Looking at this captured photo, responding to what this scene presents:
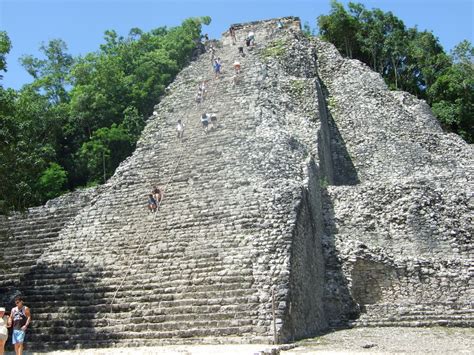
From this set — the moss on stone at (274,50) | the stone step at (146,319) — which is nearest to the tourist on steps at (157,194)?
the stone step at (146,319)

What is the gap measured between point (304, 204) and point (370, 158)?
24.4 feet

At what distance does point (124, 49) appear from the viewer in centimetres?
2681

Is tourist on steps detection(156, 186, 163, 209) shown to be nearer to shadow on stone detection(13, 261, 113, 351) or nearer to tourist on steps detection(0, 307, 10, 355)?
shadow on stone detection(13, 261, 113, 351)

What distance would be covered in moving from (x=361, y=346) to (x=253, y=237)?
3626mm

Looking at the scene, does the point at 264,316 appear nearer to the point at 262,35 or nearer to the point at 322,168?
the point at 322,168

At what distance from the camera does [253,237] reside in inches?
488

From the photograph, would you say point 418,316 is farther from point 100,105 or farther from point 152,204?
point 100,105

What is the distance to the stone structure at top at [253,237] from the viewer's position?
36.8 feet

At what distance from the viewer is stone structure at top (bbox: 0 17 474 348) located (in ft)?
36.8

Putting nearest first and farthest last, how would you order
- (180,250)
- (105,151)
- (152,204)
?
1. (180,250)
2. (152,204)
3. (105,151)

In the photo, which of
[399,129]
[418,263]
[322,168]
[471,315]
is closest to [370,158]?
[399,129]

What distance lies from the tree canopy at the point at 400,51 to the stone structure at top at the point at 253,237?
8672 mm

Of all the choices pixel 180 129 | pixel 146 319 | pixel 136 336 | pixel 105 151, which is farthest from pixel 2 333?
pixel 105 151

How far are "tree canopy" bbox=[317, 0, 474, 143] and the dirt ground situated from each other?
18.6m
